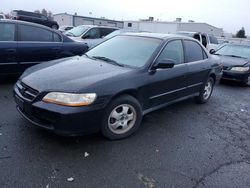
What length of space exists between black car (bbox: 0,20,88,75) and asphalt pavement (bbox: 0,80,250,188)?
1272 millimetres

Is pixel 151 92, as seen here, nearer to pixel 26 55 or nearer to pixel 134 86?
pixel 134 86

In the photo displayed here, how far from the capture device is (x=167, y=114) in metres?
4.80

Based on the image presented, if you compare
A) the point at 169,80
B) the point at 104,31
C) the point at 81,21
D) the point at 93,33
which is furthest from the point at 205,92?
the point at 81,21

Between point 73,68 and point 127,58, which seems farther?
point 127,58

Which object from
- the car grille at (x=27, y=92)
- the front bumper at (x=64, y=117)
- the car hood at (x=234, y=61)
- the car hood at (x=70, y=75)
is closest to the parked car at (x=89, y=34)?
the car hood at (x=234, y=61)

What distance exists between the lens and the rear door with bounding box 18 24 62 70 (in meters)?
5.57

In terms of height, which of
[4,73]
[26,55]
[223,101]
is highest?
[26,55]

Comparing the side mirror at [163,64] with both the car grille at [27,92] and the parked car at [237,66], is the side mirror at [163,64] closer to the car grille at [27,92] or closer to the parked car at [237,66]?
the car grille at [27,92]

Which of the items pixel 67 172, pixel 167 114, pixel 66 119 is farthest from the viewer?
pixel 167 114

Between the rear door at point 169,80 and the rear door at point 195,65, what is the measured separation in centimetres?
21

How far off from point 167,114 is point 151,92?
1075mm

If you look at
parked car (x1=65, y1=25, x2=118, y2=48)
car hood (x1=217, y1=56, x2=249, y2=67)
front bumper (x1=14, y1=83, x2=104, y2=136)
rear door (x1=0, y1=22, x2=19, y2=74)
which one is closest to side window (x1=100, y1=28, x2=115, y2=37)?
parked car (x1=65, y1=25, x2=118, y2=48)

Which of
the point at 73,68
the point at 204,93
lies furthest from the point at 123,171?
the point at 204,93

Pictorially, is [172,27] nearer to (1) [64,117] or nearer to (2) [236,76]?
(2) [236,76]
